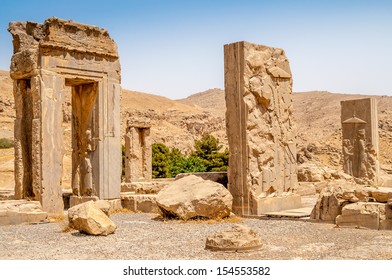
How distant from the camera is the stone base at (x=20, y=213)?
31.9ft

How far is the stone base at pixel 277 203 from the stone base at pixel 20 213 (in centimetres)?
416

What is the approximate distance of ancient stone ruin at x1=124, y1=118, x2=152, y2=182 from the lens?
76.1 ft

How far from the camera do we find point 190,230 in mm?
8617

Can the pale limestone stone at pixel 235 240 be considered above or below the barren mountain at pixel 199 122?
below

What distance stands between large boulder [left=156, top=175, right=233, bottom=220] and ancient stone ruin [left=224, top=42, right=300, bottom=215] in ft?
2.71

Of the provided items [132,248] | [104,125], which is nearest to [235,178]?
[104,125]

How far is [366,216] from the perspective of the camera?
8375 millimetres

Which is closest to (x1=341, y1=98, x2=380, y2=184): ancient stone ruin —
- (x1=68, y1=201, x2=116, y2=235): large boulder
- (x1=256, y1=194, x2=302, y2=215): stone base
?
(x1=256, y1=194, x2=302, y2=215): stone base

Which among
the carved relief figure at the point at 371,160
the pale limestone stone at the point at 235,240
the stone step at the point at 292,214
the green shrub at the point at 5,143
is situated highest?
the green shrub at the point at 5,143

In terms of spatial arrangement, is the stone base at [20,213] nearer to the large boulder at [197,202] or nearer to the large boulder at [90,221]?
the large boulder at [90,221]

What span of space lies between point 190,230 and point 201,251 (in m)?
1.98

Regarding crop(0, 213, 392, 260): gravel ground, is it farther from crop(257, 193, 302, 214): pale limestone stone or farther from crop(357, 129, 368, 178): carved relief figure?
crop(357, 129, 368, 178): carved relief figure

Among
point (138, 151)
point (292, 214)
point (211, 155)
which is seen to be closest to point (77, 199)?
point (292, 214)

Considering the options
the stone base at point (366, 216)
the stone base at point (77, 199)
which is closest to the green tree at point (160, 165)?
the stone base at point (77, 199)
